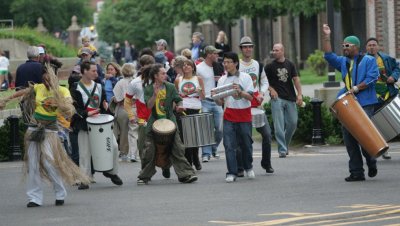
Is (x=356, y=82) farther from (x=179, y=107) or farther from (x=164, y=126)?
(x=164, y=126)

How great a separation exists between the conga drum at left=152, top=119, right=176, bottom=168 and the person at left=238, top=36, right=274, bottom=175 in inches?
42.3

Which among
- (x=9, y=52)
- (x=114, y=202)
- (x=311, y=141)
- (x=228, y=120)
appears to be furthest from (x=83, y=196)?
(x=9, y=52)

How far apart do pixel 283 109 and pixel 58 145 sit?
5.85 metres

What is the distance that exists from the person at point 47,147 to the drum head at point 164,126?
2.01 meters

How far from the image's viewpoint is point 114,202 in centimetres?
1525

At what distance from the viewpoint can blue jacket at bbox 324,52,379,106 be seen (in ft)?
54.5

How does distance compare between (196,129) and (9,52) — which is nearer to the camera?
(196,129)

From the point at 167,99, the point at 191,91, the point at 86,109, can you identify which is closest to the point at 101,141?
the point at 86,109

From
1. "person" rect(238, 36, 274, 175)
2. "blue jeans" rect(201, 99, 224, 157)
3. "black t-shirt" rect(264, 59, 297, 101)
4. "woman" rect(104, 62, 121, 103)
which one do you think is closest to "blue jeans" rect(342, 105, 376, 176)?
"person" rect(238, 36, 274, 175)

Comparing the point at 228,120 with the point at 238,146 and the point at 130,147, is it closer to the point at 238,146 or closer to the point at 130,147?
the point at 238,146

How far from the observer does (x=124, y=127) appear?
70.1 feet

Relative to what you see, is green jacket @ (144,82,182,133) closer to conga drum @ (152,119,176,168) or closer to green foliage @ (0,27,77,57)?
conga drum @ (152,119,176,168)

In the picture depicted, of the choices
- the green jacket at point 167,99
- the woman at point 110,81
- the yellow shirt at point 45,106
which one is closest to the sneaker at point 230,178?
the green jacket at point 167,99

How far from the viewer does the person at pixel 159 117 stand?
1727 cm
